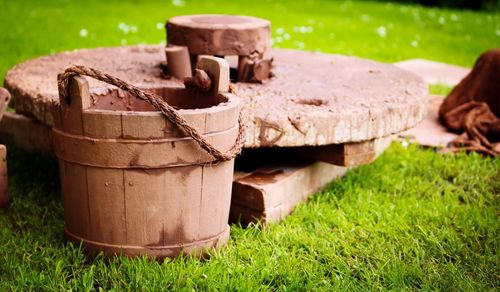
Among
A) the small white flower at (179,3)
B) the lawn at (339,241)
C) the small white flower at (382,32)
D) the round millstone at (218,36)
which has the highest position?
the round millstone at (218,36)

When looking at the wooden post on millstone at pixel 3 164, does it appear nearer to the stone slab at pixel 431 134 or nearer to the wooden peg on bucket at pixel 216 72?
the wooden peg on bucket at pixel 216 72

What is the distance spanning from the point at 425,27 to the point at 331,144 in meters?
8.12

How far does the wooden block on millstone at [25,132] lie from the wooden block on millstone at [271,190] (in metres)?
1.32

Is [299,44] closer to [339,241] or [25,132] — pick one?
[25,132]

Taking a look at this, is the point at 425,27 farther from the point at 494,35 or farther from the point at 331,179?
the point at 331,179

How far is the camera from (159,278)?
2584 mm

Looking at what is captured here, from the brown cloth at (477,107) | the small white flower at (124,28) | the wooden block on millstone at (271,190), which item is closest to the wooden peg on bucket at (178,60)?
the wooden block on millstone at (271,190)

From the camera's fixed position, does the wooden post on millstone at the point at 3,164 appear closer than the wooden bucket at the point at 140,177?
No

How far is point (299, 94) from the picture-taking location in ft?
12.1

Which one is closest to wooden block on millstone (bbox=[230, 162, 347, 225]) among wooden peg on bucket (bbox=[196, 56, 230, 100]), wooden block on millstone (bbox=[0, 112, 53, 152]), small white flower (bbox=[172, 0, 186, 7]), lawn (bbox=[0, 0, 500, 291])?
lawn (bbox=[0, 0, 500, 291])

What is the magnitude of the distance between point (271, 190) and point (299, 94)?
2.29 feet

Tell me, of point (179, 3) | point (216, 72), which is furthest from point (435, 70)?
point (179, 3)

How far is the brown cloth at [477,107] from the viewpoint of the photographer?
4711 mm

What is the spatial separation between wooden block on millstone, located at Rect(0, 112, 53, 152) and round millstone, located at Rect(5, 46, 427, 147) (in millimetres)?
262
